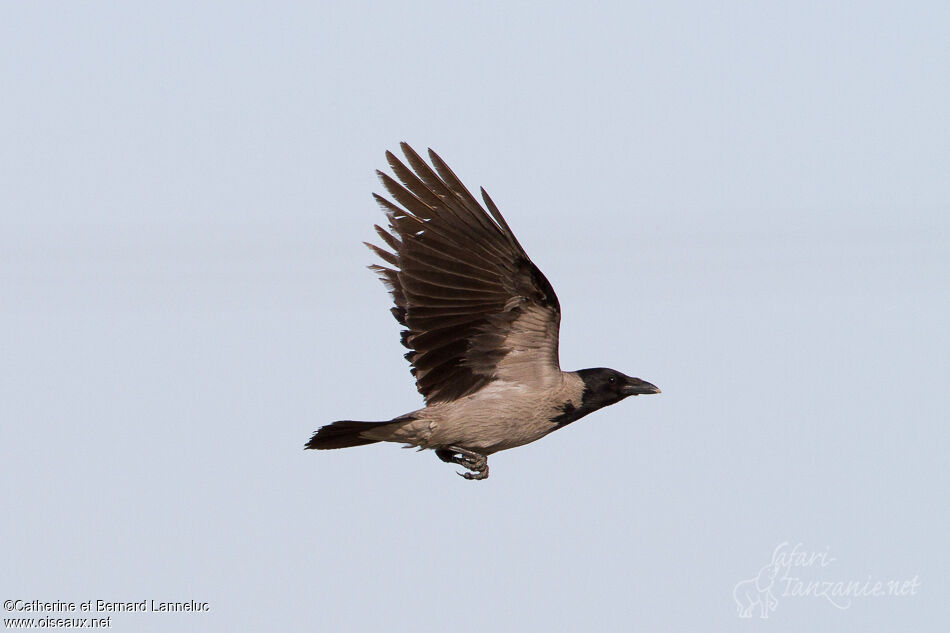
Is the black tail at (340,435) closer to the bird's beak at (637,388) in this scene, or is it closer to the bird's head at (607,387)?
the bird's head at (607,387)

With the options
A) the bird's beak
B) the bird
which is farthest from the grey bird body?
the bird's beak

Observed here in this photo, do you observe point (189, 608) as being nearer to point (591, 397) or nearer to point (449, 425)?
point (449, 425)

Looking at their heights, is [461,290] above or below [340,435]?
Answer: above

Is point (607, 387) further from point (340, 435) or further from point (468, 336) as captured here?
point (340, 435)

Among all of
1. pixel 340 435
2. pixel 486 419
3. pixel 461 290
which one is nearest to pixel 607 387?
pixel 486 419

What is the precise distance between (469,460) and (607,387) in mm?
1489

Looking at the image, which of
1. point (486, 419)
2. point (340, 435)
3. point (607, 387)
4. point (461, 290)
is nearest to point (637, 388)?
point (607, 387)

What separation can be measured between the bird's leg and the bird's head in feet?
3.65

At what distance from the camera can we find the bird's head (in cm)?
1326

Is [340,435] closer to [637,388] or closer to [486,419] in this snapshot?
[486,419]

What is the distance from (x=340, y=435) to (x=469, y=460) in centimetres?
131

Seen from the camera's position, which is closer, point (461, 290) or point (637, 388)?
point (461, 290)

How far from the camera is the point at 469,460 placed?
13.1 meters

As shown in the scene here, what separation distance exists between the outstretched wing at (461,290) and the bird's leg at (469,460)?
1.66 ft
